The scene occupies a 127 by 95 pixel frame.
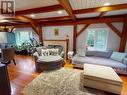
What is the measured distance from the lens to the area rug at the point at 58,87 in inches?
95.3

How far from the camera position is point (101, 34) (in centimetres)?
484

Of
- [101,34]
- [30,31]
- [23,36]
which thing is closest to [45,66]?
[101,34]

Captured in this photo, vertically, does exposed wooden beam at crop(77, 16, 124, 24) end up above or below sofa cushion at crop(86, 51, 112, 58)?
above

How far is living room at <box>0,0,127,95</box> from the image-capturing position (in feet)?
8.20

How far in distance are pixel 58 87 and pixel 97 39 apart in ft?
11.1

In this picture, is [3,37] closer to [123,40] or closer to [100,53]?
[100,53]

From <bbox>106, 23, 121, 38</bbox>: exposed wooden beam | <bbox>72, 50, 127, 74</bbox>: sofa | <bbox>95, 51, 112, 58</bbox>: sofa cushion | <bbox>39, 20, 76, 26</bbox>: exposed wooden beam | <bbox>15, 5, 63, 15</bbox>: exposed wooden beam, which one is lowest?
<bbox>72, 50, 127, 74</bbox>: sofa

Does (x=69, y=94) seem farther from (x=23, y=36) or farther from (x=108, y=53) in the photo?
(x=23, y=36)

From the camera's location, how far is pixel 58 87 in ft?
8.61

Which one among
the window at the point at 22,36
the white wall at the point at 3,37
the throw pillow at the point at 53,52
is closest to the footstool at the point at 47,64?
the throw pillow at the point at 53,52

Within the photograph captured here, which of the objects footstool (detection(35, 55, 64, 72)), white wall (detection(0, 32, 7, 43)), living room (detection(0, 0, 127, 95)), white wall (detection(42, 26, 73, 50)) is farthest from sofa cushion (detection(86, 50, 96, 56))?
white wall (detection(0, 32, 7, 43))

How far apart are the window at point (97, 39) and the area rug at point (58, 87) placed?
244cm

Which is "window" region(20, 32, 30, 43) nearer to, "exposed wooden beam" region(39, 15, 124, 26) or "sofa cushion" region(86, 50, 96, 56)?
"exposed wooden beam" region(39, 15, 124, 26)

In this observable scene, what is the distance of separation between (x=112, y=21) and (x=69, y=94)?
3.62 m
